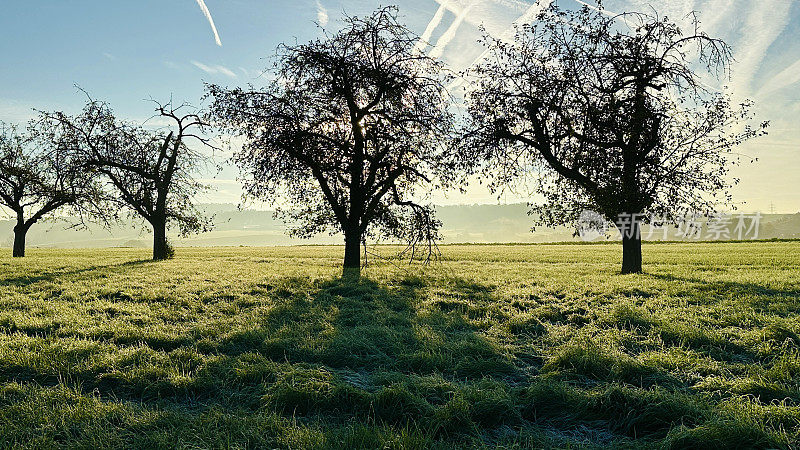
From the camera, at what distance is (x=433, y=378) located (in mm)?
5133

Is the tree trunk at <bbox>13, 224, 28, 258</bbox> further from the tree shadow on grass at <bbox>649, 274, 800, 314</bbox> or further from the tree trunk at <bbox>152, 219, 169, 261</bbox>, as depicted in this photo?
the tree shadow on grass at <bbox>649, 274, 800, 314</bbox>

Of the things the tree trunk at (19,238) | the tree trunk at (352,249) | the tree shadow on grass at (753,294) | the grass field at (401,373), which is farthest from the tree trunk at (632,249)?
the tree trunk at (19,238)

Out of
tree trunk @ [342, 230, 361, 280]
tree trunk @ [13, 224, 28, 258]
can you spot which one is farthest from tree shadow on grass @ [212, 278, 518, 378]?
tree trunk @ [13, 224, 28, 258]

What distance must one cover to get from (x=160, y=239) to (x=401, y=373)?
96.5ft

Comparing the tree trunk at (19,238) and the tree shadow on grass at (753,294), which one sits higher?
the tree trunk at (19,238)

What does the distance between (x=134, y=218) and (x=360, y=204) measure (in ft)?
62.8

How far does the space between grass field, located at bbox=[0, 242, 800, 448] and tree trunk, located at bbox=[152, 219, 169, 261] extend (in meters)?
19.3

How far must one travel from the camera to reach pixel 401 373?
17.9 ft

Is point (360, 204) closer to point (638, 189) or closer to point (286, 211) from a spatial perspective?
point (286, 211)

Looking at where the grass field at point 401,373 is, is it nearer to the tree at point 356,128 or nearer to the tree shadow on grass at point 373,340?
the tree shadow on grass at point 373,340

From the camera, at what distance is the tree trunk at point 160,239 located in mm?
28875

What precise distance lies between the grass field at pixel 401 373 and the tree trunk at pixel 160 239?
19.3m

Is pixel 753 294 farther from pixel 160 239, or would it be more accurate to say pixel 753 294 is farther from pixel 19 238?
pixel 19 238

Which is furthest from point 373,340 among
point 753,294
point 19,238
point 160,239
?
point 19,238
